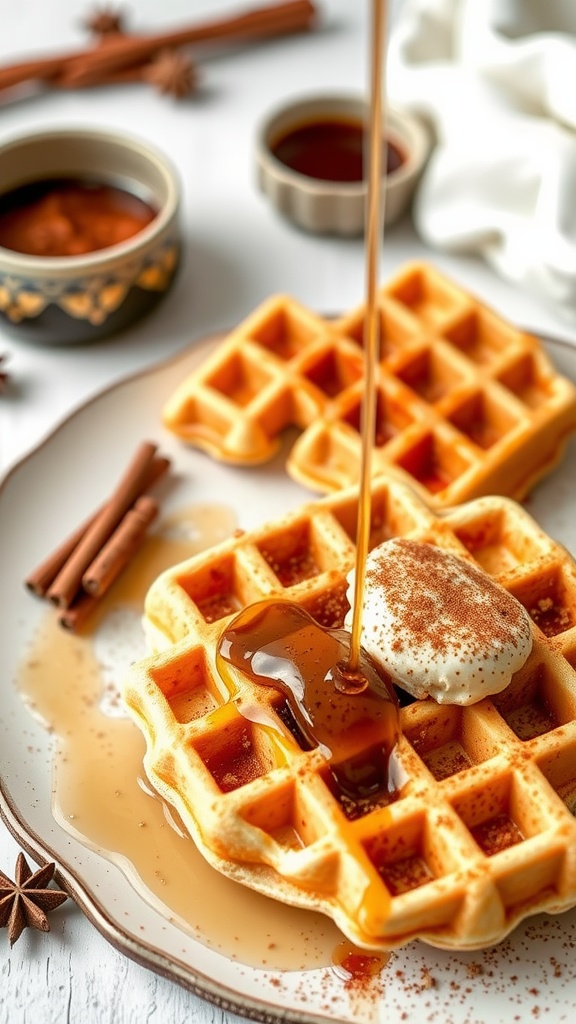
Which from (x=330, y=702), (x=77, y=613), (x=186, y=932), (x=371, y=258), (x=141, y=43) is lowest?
(x=186, y=932)

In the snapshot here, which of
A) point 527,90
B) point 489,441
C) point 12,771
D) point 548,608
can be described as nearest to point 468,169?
point 527,90

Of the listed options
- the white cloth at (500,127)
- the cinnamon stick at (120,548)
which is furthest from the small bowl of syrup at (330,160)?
the cinnamon stick at (120,548)

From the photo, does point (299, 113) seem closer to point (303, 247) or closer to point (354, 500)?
point (303, 247)

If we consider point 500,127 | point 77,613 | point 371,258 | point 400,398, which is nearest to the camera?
point 371,258

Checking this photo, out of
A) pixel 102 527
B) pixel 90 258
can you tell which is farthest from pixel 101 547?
pixel 90 258

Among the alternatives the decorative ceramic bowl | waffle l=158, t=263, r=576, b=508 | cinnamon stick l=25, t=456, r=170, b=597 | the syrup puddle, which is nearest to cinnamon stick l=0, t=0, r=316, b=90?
the decorative ceramic bowl

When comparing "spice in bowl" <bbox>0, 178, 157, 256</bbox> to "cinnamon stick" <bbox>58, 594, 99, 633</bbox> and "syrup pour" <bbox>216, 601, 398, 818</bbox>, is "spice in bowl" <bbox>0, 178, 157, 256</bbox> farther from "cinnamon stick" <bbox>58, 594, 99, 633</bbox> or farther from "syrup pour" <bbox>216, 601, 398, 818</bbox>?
"syrup pour" <bbox>216, 601, 398, 818</bbox>

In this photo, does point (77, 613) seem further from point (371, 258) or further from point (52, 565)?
point (371, 258)

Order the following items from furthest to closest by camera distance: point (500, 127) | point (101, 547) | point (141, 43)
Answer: point (141, 43) < point (500, 127) < point (101, 547)
